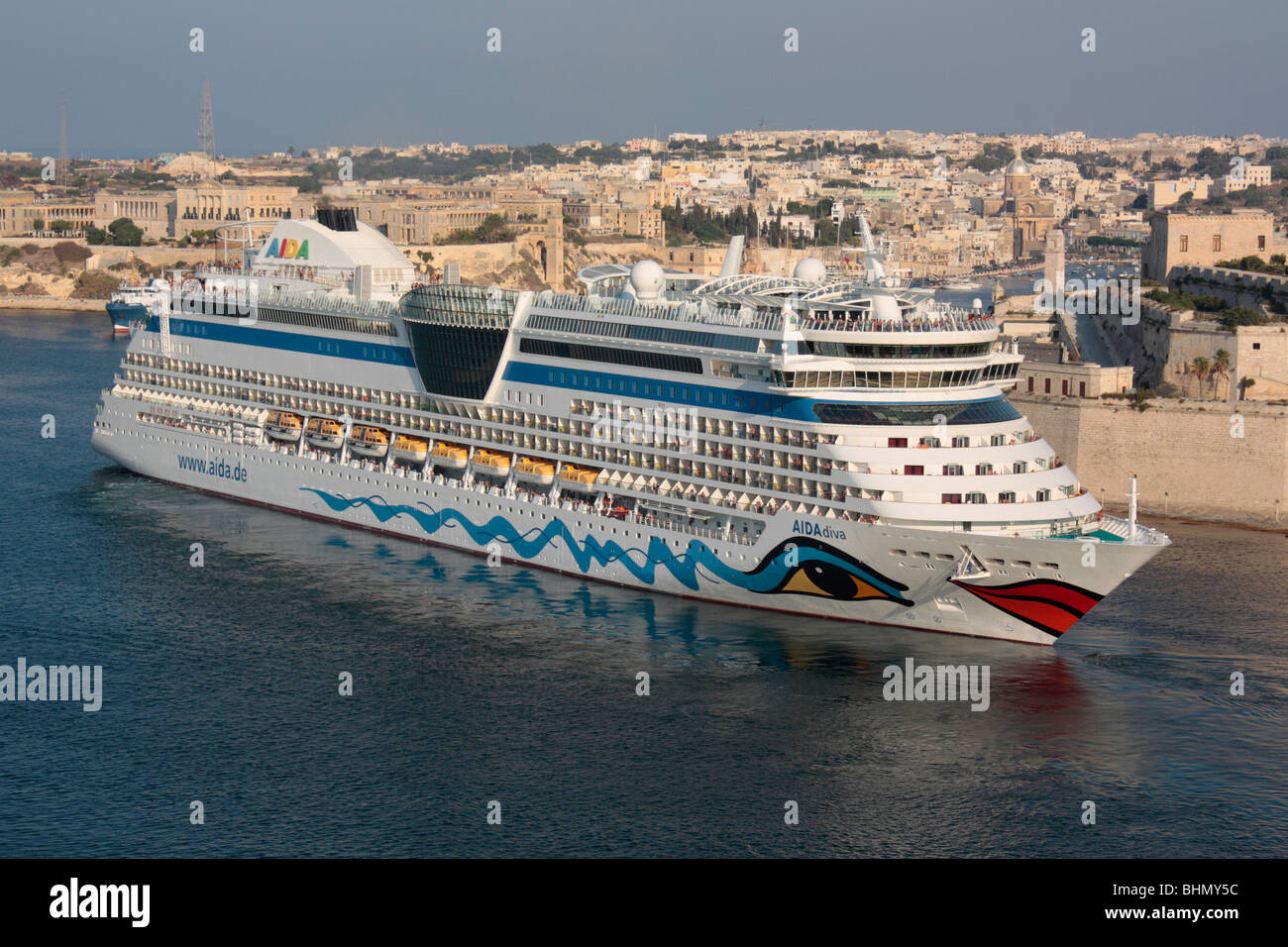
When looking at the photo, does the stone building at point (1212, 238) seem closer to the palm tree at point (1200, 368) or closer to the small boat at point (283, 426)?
the palm tree at point (1200, 368)

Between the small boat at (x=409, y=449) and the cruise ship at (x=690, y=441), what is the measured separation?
9 cm

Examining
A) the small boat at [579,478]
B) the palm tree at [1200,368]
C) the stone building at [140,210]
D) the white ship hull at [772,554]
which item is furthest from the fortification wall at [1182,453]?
the stone building at [140,210]

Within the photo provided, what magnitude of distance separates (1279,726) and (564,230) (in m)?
115

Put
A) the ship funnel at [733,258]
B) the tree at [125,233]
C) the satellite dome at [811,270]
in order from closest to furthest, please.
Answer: the satellite dome at [811,270] < the ship funnel at [733,258] < the tree at [125,233]

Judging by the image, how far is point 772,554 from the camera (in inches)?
1249

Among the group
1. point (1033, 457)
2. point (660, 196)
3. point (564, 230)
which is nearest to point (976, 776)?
point (1033, 457)

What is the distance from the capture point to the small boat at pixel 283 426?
42.6 metres

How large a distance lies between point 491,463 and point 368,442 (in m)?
4.49

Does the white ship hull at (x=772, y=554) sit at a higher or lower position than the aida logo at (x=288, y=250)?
lower

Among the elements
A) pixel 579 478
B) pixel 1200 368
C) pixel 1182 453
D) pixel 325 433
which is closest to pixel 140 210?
pixel 325 433

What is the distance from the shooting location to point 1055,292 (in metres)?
67.1

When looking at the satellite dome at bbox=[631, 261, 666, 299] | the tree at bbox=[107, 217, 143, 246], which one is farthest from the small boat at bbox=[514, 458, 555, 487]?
the tree at bbox=[107, 217, 143, 246]

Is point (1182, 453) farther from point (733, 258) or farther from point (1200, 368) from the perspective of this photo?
point (733, 258)
